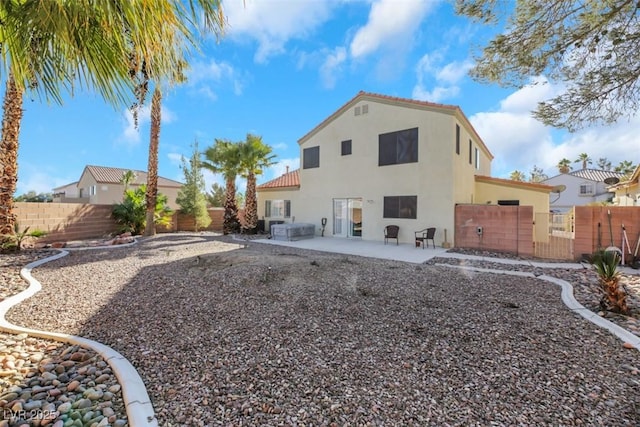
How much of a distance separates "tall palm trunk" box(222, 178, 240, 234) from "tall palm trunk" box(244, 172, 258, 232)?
961 mm

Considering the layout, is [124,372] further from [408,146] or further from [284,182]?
[284,182]

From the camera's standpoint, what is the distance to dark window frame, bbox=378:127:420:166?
1352cm

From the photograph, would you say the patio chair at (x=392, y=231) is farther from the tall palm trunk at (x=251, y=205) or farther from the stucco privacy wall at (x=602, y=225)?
the tall palm trunk at (x=251, y=205)

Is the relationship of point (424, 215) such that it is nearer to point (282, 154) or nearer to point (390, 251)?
point (390, 251)

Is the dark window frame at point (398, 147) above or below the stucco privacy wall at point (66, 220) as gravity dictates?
above

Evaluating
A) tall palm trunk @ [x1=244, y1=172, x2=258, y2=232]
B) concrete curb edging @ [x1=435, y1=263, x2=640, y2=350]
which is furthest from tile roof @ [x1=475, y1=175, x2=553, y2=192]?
tall palm trunk @ [x1=244, y1=172, x2=258, y2=232]

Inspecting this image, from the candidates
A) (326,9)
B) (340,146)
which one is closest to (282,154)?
(340,146)

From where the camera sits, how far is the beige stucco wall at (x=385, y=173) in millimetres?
12703

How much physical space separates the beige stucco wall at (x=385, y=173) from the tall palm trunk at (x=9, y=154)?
1267 cm

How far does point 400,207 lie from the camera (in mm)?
13914

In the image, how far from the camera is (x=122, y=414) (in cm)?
236

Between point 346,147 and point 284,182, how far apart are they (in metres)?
6.13

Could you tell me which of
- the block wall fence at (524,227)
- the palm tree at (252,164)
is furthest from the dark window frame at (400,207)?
the palm tree at (252,164)

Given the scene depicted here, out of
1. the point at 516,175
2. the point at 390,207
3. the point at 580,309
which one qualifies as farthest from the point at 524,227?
the point at 516,175
